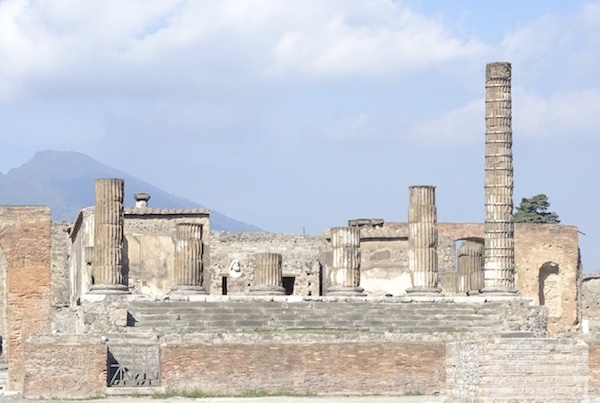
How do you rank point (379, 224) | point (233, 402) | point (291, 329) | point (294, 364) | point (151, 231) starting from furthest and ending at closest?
1. point (379, 224)
2. point (151, 231)
3. point (291, 329)
4. point (294, 364)
5. point (233, 402)

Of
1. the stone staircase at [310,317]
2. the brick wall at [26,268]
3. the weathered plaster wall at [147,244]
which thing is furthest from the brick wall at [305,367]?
the weathered plaster wall at [147,244]

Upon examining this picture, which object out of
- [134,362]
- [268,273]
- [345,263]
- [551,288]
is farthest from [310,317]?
[551,288]

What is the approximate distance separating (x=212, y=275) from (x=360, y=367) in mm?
15388

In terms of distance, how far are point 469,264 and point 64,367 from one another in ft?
46.9

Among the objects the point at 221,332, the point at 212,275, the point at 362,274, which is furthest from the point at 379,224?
the point at 221,332

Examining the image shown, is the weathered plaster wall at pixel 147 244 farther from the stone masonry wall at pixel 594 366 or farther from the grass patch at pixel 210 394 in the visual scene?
the stone masonry wall at pixel 594 366

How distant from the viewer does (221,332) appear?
2820 cm

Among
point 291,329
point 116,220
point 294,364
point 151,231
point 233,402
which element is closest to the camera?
point 233,402

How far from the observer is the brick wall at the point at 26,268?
3188cm

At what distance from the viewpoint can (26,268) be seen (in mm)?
Answer: 31984

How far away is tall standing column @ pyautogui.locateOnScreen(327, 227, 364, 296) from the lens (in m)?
34.1

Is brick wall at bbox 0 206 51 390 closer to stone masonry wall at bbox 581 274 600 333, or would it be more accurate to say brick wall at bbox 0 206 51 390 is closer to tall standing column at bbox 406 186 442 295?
tall standing column at bbox 406 186 442 295

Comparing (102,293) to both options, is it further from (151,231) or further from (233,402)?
(151,231)

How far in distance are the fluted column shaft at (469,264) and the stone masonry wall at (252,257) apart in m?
5.78
